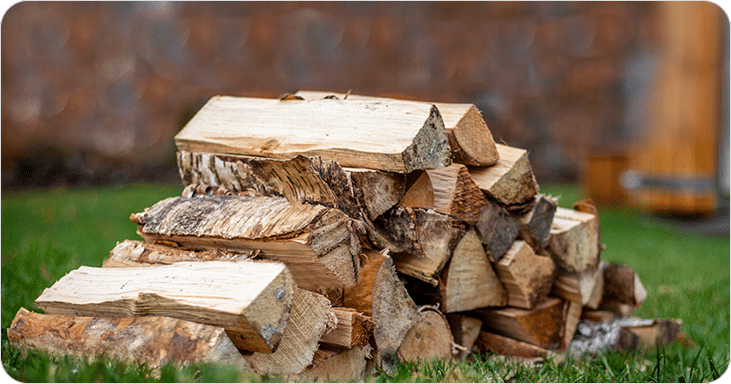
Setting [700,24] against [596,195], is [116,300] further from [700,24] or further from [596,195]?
[596,195]

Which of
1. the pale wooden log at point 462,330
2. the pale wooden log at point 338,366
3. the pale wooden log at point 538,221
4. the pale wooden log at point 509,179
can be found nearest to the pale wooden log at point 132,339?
the pale wooden log at point 338,366

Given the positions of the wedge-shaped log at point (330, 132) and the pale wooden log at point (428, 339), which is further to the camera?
the pale wooden log at point (428, 339)

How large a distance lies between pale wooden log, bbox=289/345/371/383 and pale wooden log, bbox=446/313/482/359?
500 millimetres

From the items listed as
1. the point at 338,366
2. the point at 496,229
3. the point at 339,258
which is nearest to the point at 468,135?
the point at 496,229

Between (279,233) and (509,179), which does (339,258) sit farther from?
A: (509,179)

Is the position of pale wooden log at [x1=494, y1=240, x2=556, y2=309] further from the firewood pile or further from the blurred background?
the blurred background

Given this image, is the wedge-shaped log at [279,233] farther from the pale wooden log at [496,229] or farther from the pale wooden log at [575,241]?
the pale wooden log at [575,241]

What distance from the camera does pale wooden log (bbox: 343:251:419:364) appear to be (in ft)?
5.96

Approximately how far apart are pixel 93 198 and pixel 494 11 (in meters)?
7.86

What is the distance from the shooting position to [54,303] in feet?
5.89

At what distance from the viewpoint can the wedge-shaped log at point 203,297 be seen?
148 cm

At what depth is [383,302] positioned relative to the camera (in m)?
1.86

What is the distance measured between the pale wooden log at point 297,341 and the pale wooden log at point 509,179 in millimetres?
786

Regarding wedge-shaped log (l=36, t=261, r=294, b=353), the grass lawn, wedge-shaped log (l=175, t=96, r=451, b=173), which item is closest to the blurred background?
the grass lawn
